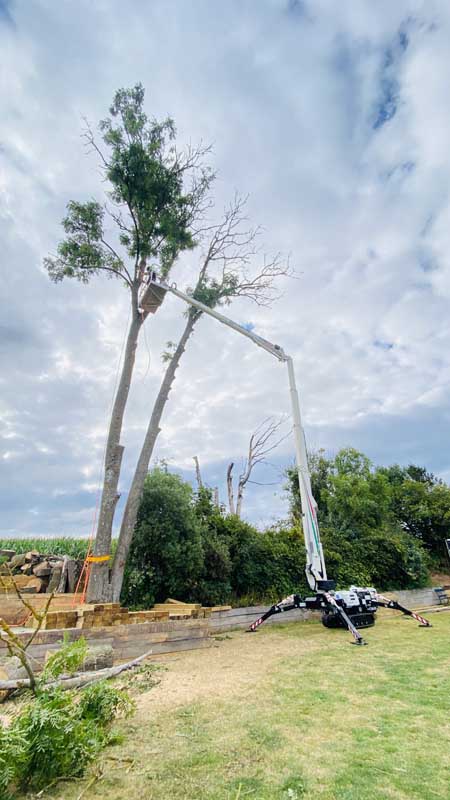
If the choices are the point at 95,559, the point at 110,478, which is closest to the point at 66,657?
the point at 95,559

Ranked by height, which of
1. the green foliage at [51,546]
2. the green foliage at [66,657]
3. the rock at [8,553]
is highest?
the green foliage at [51,546]

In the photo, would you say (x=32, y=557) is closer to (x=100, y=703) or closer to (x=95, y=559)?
(x=95, y=559)

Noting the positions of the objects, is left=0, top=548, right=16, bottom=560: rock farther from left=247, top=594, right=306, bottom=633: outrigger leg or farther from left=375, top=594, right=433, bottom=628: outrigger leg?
left=375, top=594, right=433, bottom=628: outrigger leg

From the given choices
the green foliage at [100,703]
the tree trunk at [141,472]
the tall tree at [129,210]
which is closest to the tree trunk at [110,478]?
the tall tree at [129,210]

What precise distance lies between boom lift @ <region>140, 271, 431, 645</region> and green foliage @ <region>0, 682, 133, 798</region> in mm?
4396

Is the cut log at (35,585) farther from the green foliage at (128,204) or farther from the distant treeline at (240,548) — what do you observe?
the green foliage at (128,204)

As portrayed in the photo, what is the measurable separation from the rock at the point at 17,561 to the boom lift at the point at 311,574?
474cm

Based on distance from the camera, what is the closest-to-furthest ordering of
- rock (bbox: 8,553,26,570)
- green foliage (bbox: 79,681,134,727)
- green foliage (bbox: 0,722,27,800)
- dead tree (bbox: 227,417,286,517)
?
green foliage (bbox: 0,722,27,800) → green foliage (bbox: 79,681,134,727) → rock (bbox: 8,553,26,570) → dead tree (bbox: 227,417,286,517)

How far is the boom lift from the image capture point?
19.3ft

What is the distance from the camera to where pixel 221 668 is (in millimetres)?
3961

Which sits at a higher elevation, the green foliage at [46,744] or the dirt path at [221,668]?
the green foliage at [46,744]

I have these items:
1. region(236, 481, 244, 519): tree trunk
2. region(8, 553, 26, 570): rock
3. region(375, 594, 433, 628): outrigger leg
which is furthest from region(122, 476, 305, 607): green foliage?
region(236, 481, 244, 519): tree trunk

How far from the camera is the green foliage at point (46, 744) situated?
1.60 m

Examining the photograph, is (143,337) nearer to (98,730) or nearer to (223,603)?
(223,603)
